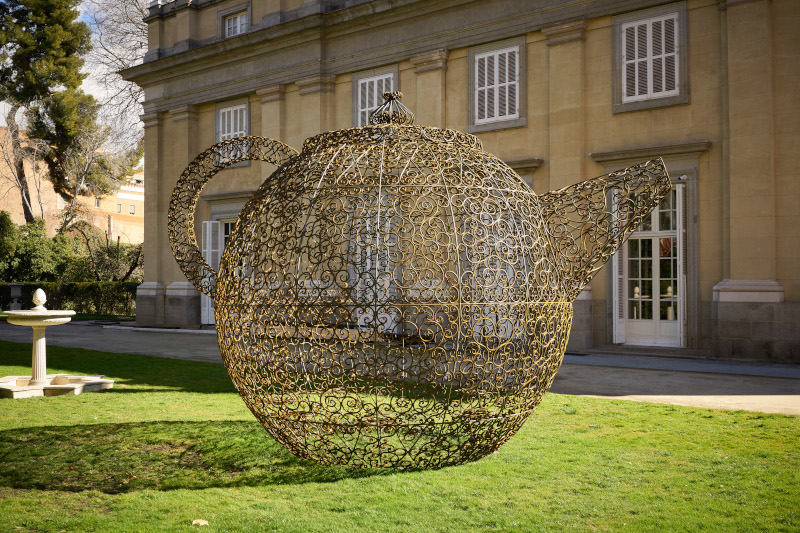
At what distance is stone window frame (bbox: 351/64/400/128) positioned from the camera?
1694 centimetres

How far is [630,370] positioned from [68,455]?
813 cm

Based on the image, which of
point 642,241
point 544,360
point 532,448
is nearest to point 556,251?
point 544,360

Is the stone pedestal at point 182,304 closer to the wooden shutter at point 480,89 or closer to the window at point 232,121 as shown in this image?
the window at point 232,121

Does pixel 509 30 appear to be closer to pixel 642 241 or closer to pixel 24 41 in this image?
pixel 642 241

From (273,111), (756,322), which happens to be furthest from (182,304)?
(756,322)

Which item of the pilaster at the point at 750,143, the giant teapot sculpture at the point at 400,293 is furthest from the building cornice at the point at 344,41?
the giant teapot sculpture at the point at 400,293

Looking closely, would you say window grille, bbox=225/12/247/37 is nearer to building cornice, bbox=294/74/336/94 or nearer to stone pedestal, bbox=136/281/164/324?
building cornice, bbox=294/74/336/94

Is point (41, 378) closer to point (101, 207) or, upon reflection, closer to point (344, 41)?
point (344, 41)

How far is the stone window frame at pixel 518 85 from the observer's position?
14992 millimetres

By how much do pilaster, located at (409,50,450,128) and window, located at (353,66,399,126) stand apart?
77cm

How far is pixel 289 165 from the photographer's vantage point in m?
5.18

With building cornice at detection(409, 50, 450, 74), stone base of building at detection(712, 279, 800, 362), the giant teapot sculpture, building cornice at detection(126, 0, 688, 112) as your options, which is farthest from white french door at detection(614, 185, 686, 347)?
the giant teapot sculpture

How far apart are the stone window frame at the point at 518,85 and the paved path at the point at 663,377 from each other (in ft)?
16.8

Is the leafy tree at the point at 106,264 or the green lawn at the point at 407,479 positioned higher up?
the leafy tree at the point at 106,264
